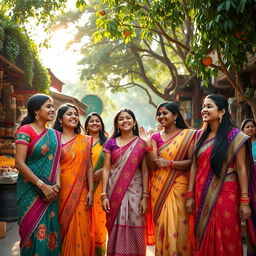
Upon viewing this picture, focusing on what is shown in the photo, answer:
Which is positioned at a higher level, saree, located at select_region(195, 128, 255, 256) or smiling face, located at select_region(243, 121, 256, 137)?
smiling face, located at select_region(243, 121, 256, 137)

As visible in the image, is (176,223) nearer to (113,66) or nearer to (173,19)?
(173,19)

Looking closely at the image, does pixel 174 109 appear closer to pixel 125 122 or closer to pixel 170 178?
pixel 125 122

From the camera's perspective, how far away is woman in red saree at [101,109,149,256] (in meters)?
3.86

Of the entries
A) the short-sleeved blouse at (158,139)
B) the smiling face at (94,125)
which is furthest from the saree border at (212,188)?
the smiling face at (94,125)

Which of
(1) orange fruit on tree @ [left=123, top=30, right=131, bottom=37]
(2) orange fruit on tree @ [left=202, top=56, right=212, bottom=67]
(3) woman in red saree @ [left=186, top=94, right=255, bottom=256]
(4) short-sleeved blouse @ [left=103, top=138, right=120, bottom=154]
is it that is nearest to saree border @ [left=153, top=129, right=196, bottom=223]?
(3) woman in red saree @ [left=186, top=94, right=255, bottom=256]

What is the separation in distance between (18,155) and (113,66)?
15.9 metres

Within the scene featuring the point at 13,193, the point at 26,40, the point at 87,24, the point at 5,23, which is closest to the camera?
the point at 13,193

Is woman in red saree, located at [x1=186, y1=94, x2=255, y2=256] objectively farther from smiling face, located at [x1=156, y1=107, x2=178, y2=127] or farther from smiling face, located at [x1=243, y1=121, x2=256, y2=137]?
smiling face, located at [x1=243, y1=121, x2=256, y2=137]

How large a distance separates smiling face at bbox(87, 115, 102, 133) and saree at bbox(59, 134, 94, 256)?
1.19 meters

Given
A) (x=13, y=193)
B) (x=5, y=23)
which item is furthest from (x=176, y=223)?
(x=5, y=23)

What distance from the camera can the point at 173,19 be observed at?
215 inches

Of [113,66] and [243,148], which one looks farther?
[113,66]

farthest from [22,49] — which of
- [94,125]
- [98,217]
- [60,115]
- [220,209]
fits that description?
[220,209]

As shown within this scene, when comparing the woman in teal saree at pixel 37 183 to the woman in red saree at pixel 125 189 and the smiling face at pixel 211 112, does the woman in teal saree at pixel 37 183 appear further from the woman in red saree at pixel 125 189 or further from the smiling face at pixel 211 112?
Answer: the smiling face at pixel 211 112
